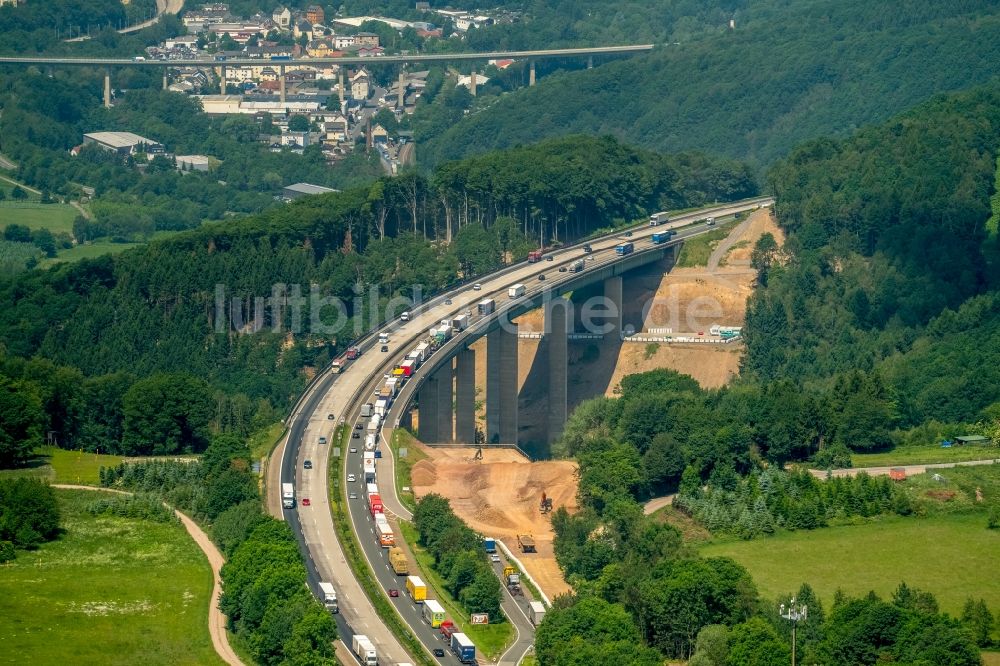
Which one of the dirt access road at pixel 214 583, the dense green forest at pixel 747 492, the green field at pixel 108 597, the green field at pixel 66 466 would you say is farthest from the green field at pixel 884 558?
the green field at pixel 66 466

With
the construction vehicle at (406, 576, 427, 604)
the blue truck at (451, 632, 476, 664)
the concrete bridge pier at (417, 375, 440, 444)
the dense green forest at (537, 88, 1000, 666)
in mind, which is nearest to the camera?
the dense green forest at (537, 88, 1000, 666)

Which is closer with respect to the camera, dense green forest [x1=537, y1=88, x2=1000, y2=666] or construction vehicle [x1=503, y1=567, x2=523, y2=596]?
dense green forest [x1=537, y1=88, x2=1000, y2=666]

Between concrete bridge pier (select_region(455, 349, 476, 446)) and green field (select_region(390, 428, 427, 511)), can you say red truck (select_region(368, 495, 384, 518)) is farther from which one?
concrete bridge pier (select_region(455, 349, 476, 446))

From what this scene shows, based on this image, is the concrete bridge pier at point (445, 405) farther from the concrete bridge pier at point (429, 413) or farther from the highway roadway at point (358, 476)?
the highway roadway at point (358, 476)

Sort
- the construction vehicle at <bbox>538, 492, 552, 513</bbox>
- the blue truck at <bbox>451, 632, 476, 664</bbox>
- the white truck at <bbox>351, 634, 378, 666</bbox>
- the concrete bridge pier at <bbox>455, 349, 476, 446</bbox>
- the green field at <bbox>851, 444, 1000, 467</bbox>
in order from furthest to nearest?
the concrete bridge pier at <bbox>455, 349, 476, 446</bbox> < the green field at <bbox>851, 444, 1000, 467</bbox> < the construction vehicle at <bbox>538, 492, 552, 513</bbox> < the blue truck at <bbox>451, 632, 476, 664</bbox> < the white truck at <bbox>351, 634, 378, 666</bbox>

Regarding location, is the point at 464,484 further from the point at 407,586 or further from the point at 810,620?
the point at 810,620

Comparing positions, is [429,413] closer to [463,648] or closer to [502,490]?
[502,490]

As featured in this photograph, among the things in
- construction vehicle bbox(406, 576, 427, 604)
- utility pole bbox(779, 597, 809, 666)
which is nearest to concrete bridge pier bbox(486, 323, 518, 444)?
construction vehicle bbox(406, 576, 427, 604)
